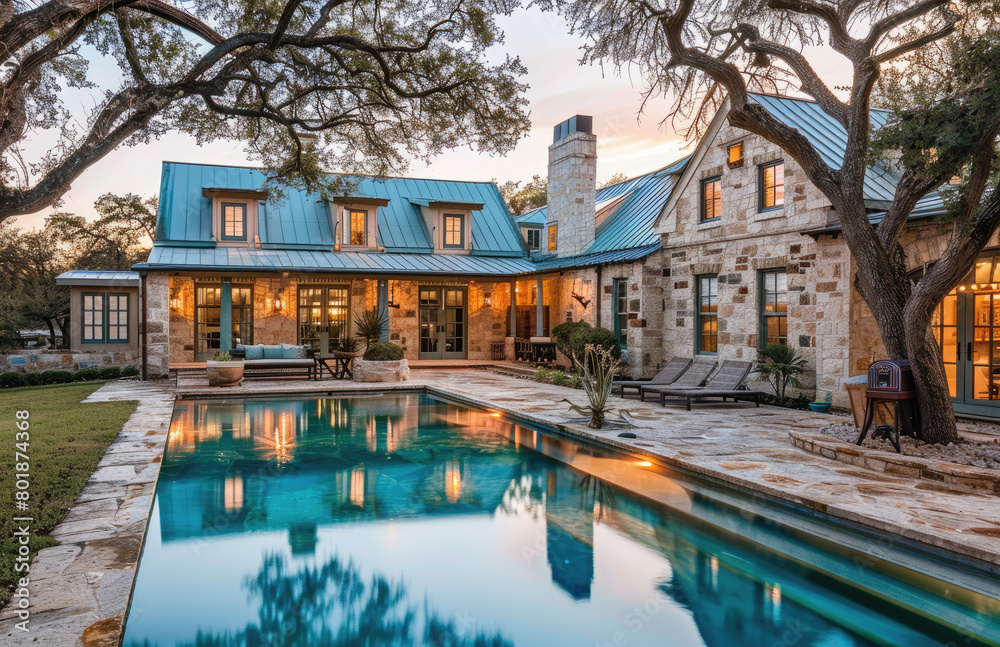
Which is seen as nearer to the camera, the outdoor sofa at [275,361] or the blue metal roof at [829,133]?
the blue metal roof at [829,133]

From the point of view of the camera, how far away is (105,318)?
17578 millimetres

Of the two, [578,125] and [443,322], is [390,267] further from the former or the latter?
[578,125]

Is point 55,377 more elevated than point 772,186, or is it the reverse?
point 772,186

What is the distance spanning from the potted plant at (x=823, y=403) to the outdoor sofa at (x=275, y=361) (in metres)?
10.2

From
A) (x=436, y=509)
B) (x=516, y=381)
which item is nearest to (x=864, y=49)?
(x=436, y=509)

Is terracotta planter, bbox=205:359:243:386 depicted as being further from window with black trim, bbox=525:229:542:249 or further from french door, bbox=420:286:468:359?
window with black trim, bbox=525:229:542:249

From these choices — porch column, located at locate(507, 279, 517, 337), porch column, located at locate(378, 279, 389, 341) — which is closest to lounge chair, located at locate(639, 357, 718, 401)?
porch column, located at locate(507, 279, 517, 337)

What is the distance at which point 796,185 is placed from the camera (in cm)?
1064

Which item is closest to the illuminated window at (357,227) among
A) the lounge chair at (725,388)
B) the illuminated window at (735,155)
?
the illuminated window at (735,155)


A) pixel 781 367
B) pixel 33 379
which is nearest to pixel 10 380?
pixel 33 379

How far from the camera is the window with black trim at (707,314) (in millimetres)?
12539

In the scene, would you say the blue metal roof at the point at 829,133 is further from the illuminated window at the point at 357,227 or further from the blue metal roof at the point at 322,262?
the illuminated window at the point at 357,227

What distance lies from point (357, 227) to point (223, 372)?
23.4ft

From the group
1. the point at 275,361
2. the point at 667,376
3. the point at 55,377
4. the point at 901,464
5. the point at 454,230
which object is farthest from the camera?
the point at 454,230
